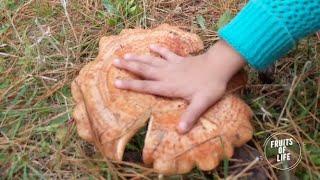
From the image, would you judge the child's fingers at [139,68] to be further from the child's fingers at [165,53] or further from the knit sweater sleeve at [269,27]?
the knit sweater sleeve at [269,27]

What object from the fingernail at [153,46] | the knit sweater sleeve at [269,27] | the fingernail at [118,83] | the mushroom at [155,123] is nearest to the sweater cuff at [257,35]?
the knit sweater sleeve at [269,27]

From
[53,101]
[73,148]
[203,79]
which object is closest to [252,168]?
[203,79]

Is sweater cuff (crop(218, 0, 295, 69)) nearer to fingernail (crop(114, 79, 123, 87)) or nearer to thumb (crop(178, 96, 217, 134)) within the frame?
thumb (crop(178, 96, 217, 134))

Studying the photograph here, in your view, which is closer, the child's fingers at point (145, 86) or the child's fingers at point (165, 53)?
the child's fingers at point (145, 86)

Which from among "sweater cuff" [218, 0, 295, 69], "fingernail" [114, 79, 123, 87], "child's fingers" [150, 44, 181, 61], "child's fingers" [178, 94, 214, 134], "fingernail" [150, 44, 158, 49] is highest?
"sweater cuff" [218, 0, 295, 69]

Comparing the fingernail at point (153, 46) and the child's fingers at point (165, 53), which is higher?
the fingernail at point (153, 46)

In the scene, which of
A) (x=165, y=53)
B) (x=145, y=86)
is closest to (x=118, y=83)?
(x=145, y=86)

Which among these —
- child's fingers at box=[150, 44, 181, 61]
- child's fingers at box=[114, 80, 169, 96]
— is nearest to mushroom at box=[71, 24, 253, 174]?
child's fingers at box=[114, 80, 169, 96]
